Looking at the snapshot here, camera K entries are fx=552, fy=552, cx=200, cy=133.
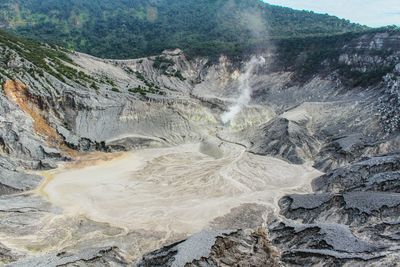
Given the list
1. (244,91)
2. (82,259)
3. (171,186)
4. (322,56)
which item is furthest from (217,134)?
(82,259)

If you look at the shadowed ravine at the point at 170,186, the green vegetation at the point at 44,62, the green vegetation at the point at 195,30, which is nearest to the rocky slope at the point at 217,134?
the green vegetation at the point at 44,62

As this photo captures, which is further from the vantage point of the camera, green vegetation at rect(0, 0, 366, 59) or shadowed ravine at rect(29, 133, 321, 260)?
green vegetation at rect(0, 0, 366, 59)

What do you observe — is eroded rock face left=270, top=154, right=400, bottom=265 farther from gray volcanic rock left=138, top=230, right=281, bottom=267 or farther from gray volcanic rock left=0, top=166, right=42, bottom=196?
gray volcanic rock left=0, top=166, right=42, bottom=196

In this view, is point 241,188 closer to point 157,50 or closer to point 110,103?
point 110,103

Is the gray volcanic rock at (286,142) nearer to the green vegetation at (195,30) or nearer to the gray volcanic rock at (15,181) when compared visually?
the gray volcanic rock at (15,181)

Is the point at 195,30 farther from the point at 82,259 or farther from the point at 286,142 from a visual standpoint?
the point at 82,259

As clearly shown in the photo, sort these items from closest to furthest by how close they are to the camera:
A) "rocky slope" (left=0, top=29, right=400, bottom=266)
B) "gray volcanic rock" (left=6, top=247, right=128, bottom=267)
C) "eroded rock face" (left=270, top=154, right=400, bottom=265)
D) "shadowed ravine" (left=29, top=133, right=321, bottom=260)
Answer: "eroded rock face" (left=270, top=154, right=400, bottom=265)
"gray volcanic rock" (left=6, top=247, right=128, bottom=267)
"rocky slope" (left=0, top=29, right=400, bottom=266)
"shadowed ravine" (left=29, top=133, right=321, bottom=260)

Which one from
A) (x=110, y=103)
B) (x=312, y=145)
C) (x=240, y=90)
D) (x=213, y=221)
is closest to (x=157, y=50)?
(x=240, y=90)

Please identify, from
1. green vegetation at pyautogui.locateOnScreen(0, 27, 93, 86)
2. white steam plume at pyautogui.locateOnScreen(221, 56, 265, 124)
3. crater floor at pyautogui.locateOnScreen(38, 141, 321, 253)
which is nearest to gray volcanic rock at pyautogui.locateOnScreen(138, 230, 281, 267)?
crater floor at pyautogui.locateOnScreen(38, 141, 321, 253)
